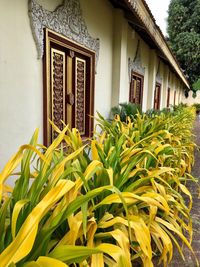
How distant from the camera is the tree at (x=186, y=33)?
2009 centimetres

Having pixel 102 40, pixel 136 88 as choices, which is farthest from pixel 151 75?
pixel 102 40

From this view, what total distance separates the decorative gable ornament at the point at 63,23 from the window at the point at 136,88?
7.83ft

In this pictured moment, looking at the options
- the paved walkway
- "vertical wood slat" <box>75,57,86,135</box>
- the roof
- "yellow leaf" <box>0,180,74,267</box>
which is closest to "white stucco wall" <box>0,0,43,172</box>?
"vertical wood slat" <box>75,57,86,135</box>

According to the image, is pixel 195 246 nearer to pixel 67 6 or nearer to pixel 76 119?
pixel 76 119

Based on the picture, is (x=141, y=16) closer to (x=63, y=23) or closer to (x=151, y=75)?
(x=63, y=23)

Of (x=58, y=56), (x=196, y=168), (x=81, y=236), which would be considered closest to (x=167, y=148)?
(x=81, y=236)

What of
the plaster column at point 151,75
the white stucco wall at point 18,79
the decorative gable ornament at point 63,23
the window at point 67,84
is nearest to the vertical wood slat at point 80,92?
the window at point 67,84

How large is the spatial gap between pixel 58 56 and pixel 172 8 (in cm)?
2192

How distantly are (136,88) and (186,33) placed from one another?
16.0 metres

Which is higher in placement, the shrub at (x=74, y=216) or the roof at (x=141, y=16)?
the roof at (x=141, y=16)

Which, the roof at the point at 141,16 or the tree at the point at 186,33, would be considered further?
the tree at the point at 186,33

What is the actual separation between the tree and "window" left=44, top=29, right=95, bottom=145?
59.5 ft

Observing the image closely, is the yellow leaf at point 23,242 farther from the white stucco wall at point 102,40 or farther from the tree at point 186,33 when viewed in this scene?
the tree at point 186,33

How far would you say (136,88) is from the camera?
7133 mm
